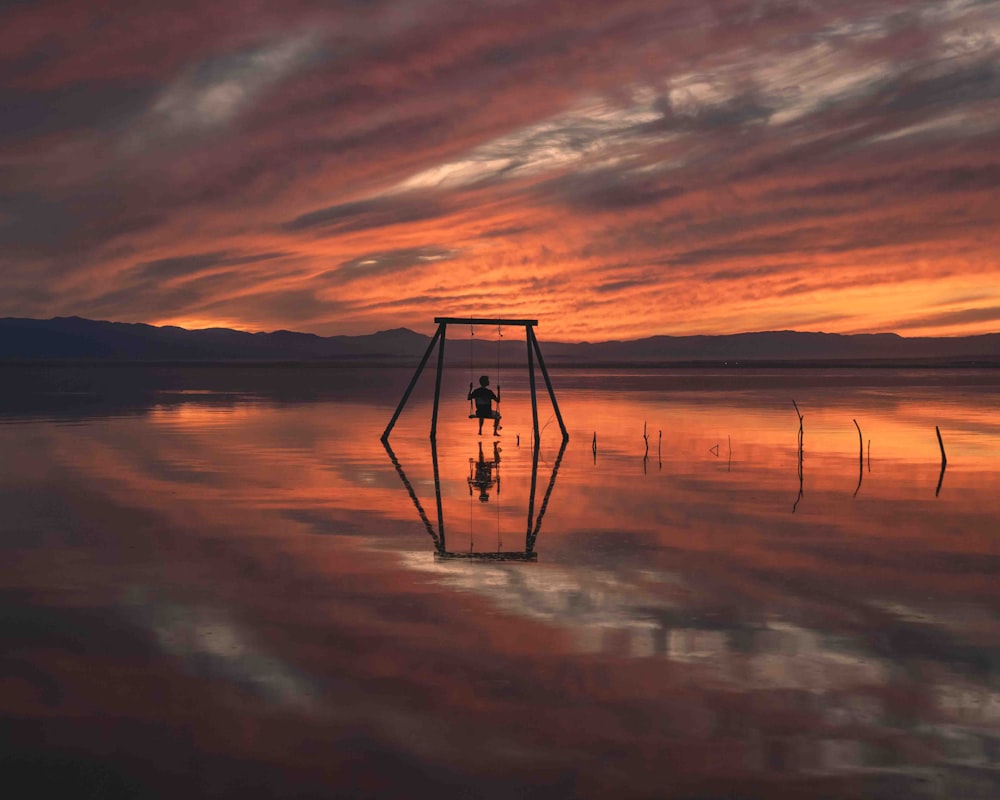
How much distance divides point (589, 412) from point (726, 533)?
1752 inches

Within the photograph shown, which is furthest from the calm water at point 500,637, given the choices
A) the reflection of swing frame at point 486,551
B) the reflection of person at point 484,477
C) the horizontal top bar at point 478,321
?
the horizontal top bar at point 478,321

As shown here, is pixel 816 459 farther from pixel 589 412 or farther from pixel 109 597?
pixel 589 412

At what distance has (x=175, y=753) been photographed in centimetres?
852

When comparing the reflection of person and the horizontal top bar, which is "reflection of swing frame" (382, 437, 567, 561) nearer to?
the reflection of person

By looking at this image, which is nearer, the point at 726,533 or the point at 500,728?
the point at 500,728

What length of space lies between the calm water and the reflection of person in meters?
0.36

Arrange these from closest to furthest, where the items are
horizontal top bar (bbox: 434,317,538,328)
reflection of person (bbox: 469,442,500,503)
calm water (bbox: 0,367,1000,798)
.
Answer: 1. calm water (bbox: 0,367,1000,798)
2. reflection of person (bbox: 469,442,500,503)
3. horizontal top bar (bbox: 434,317,538,328)

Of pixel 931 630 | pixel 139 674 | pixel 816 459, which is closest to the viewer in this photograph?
pixel 139 674

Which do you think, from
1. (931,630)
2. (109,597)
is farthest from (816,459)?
(109,597)

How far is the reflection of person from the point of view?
2545 cm

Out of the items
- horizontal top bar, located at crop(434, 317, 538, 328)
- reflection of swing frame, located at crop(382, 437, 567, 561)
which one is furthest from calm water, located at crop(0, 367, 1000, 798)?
horizontal top bar, located at crop(434, 317, 538, 328)

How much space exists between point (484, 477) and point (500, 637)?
16781mm

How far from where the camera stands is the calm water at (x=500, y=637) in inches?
328

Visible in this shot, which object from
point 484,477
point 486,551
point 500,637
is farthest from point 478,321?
point 500,637
